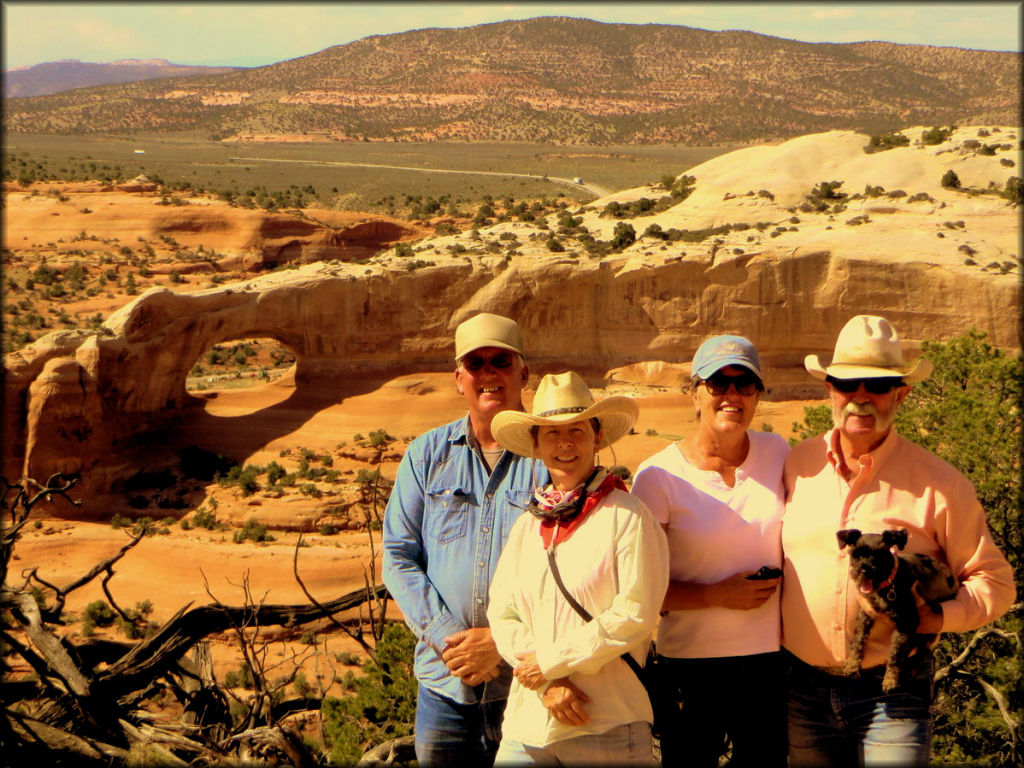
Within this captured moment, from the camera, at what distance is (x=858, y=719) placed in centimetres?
406

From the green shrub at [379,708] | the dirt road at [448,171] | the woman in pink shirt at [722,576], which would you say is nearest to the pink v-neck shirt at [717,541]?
the woman in pink shirt at [722,576]

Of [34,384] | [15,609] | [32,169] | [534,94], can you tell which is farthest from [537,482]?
[534,94]

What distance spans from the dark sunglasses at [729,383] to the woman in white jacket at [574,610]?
0.57m

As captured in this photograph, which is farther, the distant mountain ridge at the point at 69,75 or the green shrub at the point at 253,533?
the distant mountain ridge at the point at 69,75

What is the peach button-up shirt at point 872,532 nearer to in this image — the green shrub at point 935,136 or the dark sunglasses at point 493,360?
the dark sunglasses at point 493,360

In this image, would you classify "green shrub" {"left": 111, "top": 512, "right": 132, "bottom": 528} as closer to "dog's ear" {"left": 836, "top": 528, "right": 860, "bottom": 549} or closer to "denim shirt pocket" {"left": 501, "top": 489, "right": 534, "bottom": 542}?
"denim shirt pocket" {"left": 501, "top": 489, "right": 534, "bottom": 542}

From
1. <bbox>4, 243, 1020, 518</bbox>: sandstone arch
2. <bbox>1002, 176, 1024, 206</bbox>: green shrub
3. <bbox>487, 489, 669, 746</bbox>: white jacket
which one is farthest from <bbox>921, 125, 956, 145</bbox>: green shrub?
<bbox>487, 489, 669, 746</bbox>: white jacket

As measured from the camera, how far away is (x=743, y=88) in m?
105

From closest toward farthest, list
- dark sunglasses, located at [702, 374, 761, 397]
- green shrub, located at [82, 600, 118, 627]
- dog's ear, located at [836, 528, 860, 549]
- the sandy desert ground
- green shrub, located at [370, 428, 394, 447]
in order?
dog's ear, located at [836, 528, 860, 549], dark sunglasses, located at [702, 374, 761, 397], green shrub, located at [82, 600, 118, 627], the sandy desert ground, green shrub, located at [370, 428, 394, 447]

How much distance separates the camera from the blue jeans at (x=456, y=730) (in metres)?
4.50

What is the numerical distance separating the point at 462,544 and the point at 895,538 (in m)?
1.85

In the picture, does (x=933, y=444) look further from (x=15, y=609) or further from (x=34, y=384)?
(x=34, y=384)

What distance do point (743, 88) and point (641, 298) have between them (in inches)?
3592

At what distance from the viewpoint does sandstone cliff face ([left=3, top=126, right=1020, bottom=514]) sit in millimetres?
19750
